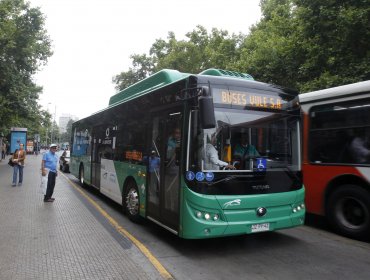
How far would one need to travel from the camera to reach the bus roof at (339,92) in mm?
6980

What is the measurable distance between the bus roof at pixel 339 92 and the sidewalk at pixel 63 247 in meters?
4.93

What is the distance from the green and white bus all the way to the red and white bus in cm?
132

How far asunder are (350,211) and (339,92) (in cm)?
239

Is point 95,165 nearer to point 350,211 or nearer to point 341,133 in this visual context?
point 341,133

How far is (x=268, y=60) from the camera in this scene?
1630 cm

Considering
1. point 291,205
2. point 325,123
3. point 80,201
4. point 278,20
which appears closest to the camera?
point 291,205

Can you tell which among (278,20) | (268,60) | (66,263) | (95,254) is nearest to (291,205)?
(95,254)

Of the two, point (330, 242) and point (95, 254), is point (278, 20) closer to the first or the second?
point (330, 242)

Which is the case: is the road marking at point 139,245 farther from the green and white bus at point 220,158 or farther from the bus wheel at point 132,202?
the green and white bus at point 220,158

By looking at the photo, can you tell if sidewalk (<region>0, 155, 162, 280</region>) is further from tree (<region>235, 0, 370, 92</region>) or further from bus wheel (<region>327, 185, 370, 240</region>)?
tree (<region>235, 0, 370, 92</region>)

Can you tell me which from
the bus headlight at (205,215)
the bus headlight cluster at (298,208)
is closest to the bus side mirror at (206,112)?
the bus headlight at (205,215)

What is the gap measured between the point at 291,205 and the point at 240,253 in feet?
4.02

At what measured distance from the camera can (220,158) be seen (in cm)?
578

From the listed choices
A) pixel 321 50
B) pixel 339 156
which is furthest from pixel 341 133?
pixel 321 50
